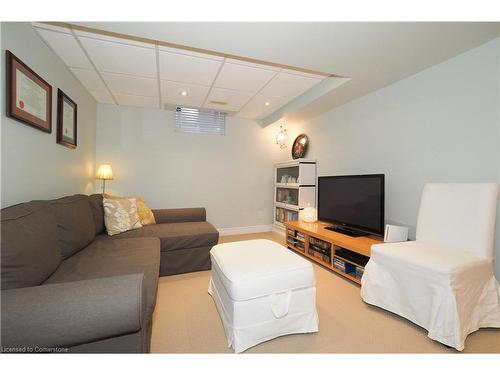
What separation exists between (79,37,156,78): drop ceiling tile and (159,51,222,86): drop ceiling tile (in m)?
0.11

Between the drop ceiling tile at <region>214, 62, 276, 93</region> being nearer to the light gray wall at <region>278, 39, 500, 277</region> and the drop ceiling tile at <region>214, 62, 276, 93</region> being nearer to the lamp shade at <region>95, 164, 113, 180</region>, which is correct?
the light gray wall at <region>278, 39, 500, 277</region>

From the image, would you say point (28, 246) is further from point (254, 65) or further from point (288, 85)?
point (288, 85)

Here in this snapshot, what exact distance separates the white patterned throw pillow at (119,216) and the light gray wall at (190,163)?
1004 millimetres

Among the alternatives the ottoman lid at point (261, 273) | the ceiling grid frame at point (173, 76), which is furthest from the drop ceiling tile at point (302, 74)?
the ottoman lid at point (261, 273)

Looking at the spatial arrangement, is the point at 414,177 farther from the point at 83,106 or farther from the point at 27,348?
the point at 83,106

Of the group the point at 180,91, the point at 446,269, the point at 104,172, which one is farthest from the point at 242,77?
the point at 446,269

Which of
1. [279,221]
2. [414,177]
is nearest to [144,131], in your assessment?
[279,221]

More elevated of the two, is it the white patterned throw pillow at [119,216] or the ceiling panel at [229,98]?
the ceiling panel at [229,98]

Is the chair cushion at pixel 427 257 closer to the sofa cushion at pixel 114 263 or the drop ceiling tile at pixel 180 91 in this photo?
the sofa cushion at pixel 114 263

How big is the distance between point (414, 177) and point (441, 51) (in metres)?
1.13

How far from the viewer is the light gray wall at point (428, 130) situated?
1.73m

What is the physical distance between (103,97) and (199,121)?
1443 millimetres

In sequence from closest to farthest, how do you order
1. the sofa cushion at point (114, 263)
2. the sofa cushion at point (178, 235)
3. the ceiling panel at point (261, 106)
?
the sofa cushion at point (114, 263), the sofa cushion at point (178, 235), the ceiling panel at point (261, 106)

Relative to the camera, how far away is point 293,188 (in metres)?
3.85
